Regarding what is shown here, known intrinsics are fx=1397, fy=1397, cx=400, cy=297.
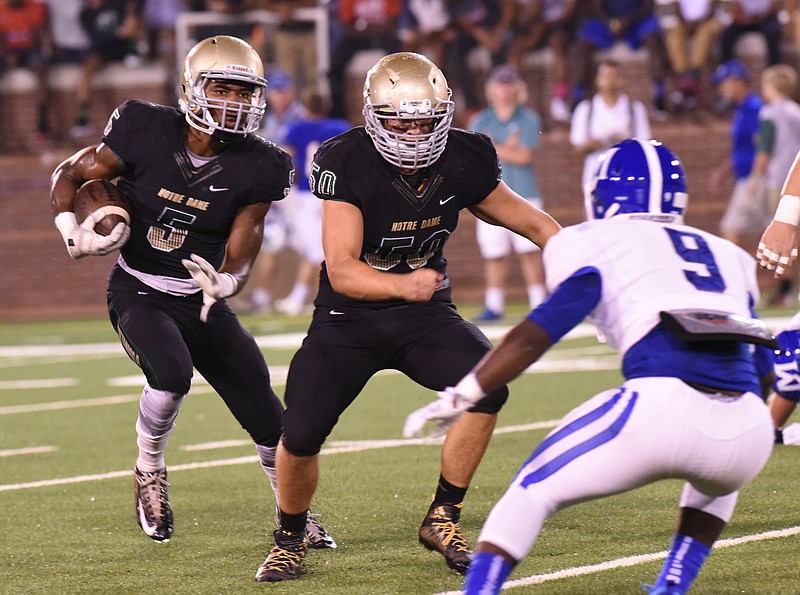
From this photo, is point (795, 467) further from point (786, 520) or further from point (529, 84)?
point (529, 84)

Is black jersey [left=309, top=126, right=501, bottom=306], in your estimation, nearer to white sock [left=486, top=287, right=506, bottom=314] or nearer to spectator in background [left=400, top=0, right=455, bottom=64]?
white sock [left=486, top=287, right=506, bottom=314]

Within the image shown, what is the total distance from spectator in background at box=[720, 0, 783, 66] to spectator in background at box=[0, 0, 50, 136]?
7.51 metres

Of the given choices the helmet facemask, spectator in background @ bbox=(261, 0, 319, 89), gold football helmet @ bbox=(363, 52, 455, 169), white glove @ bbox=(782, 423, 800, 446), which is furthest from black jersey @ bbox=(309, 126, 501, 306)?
spectator in background @ bbox=(261, 0, 319, 89)

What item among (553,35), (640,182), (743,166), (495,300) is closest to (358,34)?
(553,35)

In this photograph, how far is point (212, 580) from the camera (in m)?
4.02

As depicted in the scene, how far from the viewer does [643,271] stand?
3193 millimetres

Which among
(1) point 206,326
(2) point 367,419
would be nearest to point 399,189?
(1) point 206,326

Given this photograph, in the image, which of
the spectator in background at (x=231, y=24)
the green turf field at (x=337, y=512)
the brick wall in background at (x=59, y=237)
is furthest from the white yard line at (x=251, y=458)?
the spectator in background at (x=231, y=24)

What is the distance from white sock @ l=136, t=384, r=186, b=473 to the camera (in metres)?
4.50

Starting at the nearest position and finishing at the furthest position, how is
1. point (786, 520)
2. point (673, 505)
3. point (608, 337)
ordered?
point (608, 337), point (786, 520), point (673, 505)

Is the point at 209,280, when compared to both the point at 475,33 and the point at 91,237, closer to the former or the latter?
the point at 91,237

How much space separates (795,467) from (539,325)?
258 cm

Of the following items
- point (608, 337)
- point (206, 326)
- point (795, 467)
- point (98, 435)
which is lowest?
point (98, 435)

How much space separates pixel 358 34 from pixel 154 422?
11.1 m
